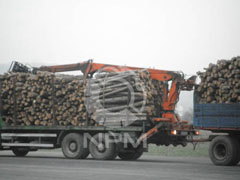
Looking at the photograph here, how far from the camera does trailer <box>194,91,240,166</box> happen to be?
17656 millimetres

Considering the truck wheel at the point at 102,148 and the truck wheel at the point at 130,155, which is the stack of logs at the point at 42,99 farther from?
the truck wheel at the point at 130,155

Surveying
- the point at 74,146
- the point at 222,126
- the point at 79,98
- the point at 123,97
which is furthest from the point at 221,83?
the point at 74,146

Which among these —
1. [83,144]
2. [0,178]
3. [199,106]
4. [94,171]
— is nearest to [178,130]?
[199,106]

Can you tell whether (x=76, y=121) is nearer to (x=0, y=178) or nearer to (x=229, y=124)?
(x=229, y=124)

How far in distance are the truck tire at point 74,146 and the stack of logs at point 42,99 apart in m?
0.57

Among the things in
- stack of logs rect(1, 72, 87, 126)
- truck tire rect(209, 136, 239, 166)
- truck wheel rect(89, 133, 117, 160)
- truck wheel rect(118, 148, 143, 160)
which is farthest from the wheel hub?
truck tire rect(209, 136, 239, 166)

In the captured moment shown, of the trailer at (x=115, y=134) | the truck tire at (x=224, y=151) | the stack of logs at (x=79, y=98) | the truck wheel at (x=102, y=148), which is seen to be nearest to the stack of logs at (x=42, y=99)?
the stack of logs at (x=79, y=98)

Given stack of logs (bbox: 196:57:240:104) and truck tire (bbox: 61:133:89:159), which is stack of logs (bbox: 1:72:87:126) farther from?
stack of logs (bbox: 196:57:240:104)

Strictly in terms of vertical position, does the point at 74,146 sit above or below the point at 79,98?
below

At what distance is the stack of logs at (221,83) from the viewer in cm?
1792

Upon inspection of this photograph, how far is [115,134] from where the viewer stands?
20562 mm

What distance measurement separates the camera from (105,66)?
2250cm

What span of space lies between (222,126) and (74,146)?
6386 millimetres

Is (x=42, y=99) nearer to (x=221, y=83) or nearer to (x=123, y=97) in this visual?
(x=123, y=97)
